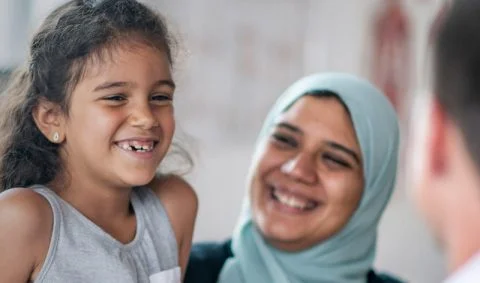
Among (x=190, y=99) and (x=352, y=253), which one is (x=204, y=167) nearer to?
(x=190, y=99)

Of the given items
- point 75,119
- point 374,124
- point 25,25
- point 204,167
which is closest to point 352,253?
point 374,124

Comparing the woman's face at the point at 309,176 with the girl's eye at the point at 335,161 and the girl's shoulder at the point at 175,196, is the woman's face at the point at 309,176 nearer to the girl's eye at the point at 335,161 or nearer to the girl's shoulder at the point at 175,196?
the girl's eye at the point at 335,161

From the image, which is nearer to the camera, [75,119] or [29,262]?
[29,262]

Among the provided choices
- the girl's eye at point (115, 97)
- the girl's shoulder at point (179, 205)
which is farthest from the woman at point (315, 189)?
the girl's eye at point (115, 97)

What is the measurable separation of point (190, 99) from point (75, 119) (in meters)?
1.85

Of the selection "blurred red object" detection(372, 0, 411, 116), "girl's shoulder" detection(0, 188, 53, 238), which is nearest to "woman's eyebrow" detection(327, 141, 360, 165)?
"girl's shoulder" detection(0, 188, 53, 238)

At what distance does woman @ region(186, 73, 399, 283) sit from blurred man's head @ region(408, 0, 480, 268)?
1.07 metres

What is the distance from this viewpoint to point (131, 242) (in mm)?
1437

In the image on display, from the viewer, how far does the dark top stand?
74.5 inches

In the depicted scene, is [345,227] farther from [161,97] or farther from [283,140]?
[161,97]

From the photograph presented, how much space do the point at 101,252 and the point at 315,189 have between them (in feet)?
2.24

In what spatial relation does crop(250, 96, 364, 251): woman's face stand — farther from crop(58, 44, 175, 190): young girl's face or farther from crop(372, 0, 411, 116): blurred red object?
crop(372, 0, 411, 116): blurred red object

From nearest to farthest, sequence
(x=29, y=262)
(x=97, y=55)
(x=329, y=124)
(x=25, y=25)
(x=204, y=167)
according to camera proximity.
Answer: (x=29, y=262)
(x=97, y=55)
(x=329, y=124)
(x=25, y=25)
(x=204, y=167)

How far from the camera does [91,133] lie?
4.42 ft
